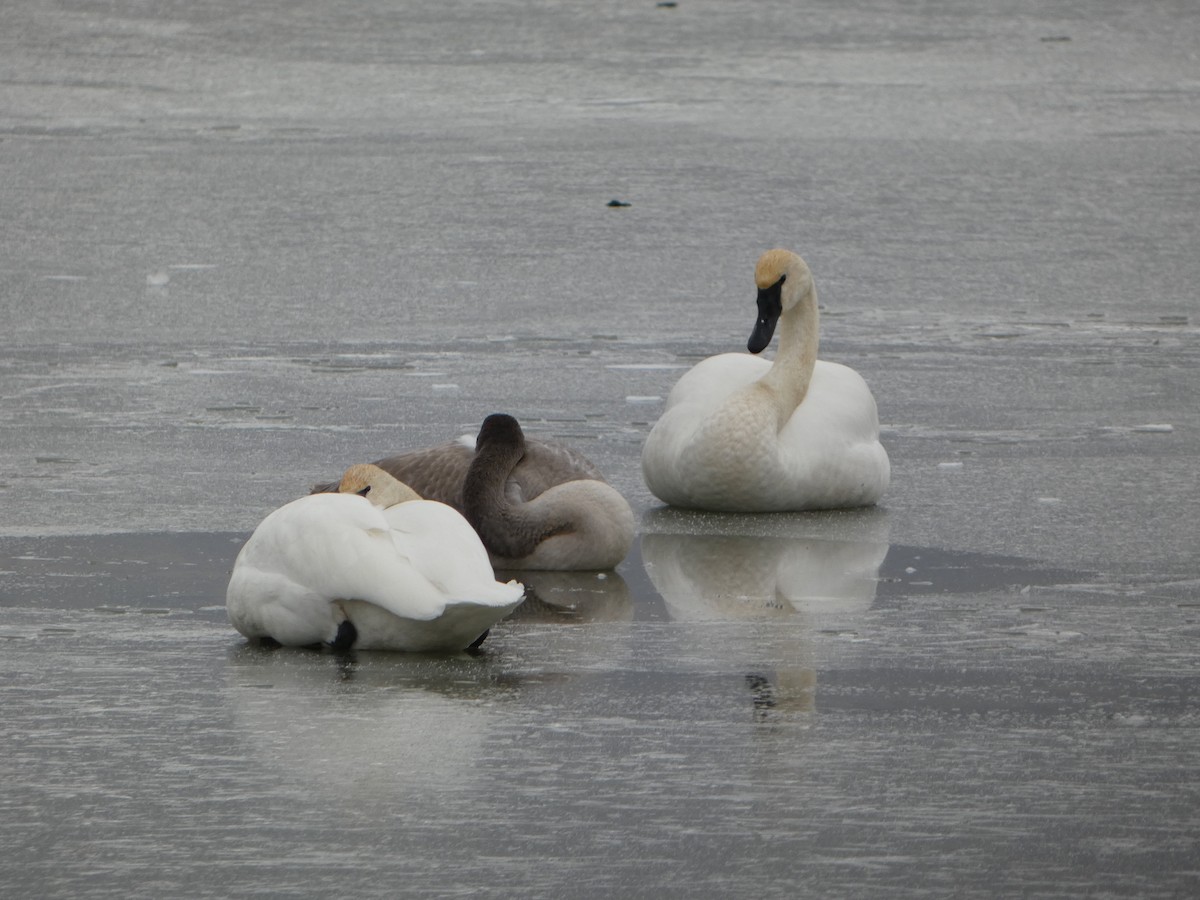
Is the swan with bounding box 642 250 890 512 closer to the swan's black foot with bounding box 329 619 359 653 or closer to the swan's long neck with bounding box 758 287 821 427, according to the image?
the swan's long neck with bounding box 758 287 821 427

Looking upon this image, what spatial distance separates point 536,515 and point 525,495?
0.34 metres

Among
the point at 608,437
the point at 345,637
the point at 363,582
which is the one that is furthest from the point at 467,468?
the point at 363,582

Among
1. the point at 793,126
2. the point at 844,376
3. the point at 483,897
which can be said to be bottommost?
the point at 483,897

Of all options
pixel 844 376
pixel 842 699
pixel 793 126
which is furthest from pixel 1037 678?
pixel 793 126

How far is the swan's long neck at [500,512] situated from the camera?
788cm

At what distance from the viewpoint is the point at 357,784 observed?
17.5 feet

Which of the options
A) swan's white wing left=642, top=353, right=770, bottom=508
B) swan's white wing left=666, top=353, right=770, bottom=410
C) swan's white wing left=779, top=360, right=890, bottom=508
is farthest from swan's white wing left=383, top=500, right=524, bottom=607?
swan's white wing left=666, top=353, right=770, bottom=410

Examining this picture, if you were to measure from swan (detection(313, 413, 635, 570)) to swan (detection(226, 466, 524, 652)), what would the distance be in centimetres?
105

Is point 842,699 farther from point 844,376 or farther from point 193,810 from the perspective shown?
point 844,376

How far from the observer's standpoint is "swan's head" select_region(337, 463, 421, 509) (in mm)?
7301

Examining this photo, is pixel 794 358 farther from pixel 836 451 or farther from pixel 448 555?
pixel 448 555

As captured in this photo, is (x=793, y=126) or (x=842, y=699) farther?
(x=793, y=126)

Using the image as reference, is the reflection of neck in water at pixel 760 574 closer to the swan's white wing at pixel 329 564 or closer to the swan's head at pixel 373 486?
the swan's head at pixel 373 486

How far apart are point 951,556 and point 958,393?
9.81ft
